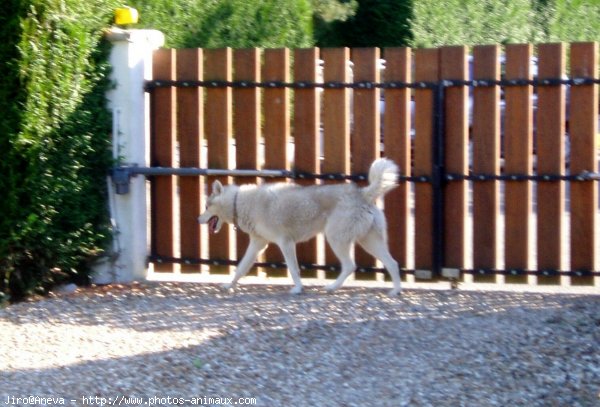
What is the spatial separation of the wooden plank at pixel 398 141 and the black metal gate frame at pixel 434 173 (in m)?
0.07

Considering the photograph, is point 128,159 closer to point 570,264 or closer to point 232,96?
point 232,96

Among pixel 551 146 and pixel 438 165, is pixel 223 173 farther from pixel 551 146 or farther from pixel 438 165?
pixel 551 146

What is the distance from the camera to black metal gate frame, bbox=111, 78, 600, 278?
8492mm

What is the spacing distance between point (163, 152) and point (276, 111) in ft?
3.67

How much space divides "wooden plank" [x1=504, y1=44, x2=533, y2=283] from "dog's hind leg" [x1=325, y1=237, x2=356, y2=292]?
1.32m

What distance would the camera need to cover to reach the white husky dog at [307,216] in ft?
27.6

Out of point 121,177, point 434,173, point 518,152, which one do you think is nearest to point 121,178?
point 121,177

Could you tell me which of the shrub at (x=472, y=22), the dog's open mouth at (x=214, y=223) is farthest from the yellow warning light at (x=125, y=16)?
the shrub at (x=472, y=22)

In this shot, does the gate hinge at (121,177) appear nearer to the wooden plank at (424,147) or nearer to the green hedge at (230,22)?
the wooden plank at (424,147)

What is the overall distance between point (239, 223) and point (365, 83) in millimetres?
1614

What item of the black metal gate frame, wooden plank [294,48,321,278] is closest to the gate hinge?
the black metal gate frame

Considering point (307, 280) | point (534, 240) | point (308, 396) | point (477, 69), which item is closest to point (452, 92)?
point (477, 69)

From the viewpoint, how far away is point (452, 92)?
342 inches

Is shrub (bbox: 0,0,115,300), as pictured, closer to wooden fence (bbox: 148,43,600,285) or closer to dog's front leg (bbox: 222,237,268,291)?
wooden fence (bbox: 148,43,600,285)
